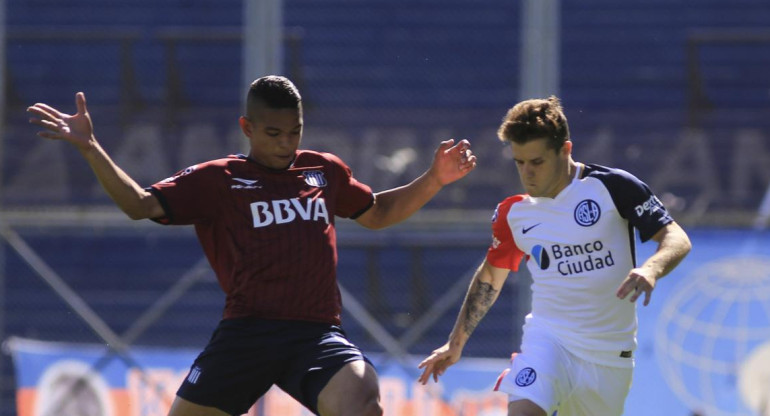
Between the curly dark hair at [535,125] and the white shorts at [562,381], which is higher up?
the curly dark hair at [535,125]

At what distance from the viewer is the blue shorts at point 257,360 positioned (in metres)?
5.00

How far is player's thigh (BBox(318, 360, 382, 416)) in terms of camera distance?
4.81 m

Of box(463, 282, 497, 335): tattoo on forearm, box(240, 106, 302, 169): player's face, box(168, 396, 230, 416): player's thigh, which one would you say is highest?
box(240, 106, 302, 169): player's face

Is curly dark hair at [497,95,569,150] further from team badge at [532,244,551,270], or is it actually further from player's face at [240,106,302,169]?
player's face at [240,106,302,169]

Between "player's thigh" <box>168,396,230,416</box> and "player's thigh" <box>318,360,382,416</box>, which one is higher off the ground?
"player's thigh" <box>318,360,382,416</box>

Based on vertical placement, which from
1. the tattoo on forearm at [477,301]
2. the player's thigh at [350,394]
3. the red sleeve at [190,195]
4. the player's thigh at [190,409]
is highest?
the red sleeve at [190,195]

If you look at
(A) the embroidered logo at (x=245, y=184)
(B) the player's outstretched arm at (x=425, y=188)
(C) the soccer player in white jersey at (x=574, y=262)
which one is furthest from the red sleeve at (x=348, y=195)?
(C) the soccer player in white jersey at (x=574, y=262)

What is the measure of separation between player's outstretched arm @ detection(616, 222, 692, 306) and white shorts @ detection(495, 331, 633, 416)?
517mm

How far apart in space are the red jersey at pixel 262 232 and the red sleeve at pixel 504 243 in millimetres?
Result: 729

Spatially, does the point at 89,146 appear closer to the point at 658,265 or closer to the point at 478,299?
the point at 478,299

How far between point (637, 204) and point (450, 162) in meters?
0.93

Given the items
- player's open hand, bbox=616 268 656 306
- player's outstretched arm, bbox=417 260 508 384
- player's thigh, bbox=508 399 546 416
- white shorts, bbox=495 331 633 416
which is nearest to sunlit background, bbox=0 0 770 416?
player's outstretched arm, bbox=417 260 508 384

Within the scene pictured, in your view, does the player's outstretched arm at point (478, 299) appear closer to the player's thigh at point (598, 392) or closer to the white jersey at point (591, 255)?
the white jersey at point (591, 255)

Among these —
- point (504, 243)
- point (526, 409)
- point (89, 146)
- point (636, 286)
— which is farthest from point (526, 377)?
point (89, 146)
